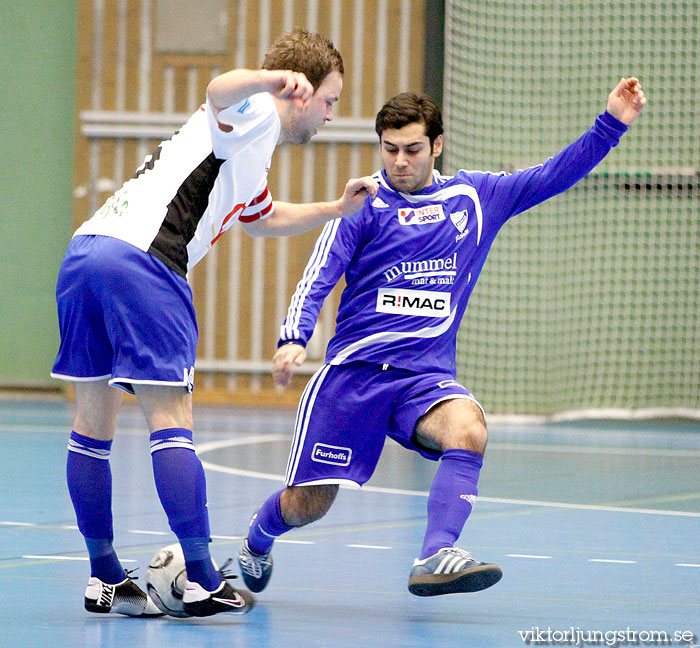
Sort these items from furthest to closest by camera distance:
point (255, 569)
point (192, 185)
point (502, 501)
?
point (502, 501), point (255, 569), point (192, 185)

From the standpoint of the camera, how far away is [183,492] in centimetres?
326

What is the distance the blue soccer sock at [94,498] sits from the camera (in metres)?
3.45

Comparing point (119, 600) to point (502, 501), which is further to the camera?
point (502, 501)

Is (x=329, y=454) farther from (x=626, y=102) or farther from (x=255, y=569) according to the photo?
(x=626, y=102)

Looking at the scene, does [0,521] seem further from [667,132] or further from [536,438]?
[667,132]

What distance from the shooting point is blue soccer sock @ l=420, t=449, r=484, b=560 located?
11.8 ft

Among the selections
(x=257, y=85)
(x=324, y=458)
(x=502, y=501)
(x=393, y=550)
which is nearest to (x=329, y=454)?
(x=324, y=458)

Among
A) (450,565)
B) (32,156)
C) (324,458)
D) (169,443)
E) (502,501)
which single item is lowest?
(502,501)

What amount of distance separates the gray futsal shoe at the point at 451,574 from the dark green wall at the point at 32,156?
32.0 ft

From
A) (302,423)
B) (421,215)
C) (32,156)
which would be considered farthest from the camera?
(32,156)

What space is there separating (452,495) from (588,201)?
8.48 meters


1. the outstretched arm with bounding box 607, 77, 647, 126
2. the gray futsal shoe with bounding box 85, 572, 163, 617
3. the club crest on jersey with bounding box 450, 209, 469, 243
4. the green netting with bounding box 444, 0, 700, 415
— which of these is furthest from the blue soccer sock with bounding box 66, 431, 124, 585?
the green netting with bounding box 444, 0, 700, 415

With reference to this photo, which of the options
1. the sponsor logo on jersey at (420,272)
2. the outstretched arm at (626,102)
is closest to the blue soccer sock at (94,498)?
the sponsor logo on jersey at (420,272)

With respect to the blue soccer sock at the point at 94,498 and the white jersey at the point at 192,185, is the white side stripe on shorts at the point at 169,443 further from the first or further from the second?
the white jersey at the point at 192,185
